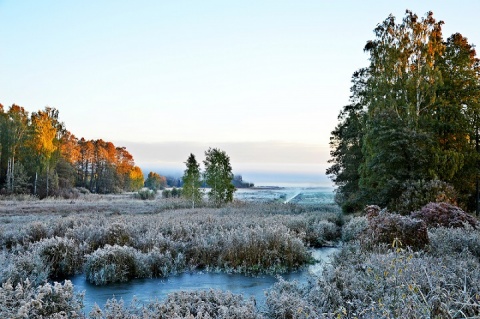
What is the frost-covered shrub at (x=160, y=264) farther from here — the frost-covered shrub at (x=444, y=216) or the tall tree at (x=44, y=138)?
the tall tree at (x=44, y=138)

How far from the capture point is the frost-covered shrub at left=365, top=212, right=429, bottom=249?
1161 cm

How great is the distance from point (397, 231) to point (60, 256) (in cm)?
984

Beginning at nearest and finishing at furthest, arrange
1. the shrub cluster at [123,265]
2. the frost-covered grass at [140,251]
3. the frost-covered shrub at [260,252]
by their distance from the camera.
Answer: the shrub cluster at [123,265] < the frost-covered grass at [140,251] < the frost-covered shrub at [260,252]

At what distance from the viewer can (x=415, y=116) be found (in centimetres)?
2389

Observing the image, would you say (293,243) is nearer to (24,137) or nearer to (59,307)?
(59,307)

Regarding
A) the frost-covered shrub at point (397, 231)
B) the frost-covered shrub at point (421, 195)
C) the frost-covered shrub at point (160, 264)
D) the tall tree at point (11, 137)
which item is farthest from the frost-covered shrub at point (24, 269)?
the tall tree at point (11, 137)

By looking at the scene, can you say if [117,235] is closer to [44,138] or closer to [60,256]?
[60,256]

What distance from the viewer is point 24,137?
48344 millimetres

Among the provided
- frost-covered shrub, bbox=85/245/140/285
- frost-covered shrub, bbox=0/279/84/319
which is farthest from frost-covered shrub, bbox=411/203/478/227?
frost-covered shrub, bbox=0/279/84/319

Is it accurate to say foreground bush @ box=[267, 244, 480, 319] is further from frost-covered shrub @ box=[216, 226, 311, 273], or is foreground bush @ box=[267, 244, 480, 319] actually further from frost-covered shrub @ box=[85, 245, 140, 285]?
frost-covered shrub @ box=[85, 245, 140, 285]

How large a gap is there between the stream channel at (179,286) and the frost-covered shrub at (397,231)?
199 cm

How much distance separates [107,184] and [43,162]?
24.4 m

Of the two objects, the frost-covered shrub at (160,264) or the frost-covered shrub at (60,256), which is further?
the frost-covered shrub at (60,256)

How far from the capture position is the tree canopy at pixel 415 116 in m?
21.6
